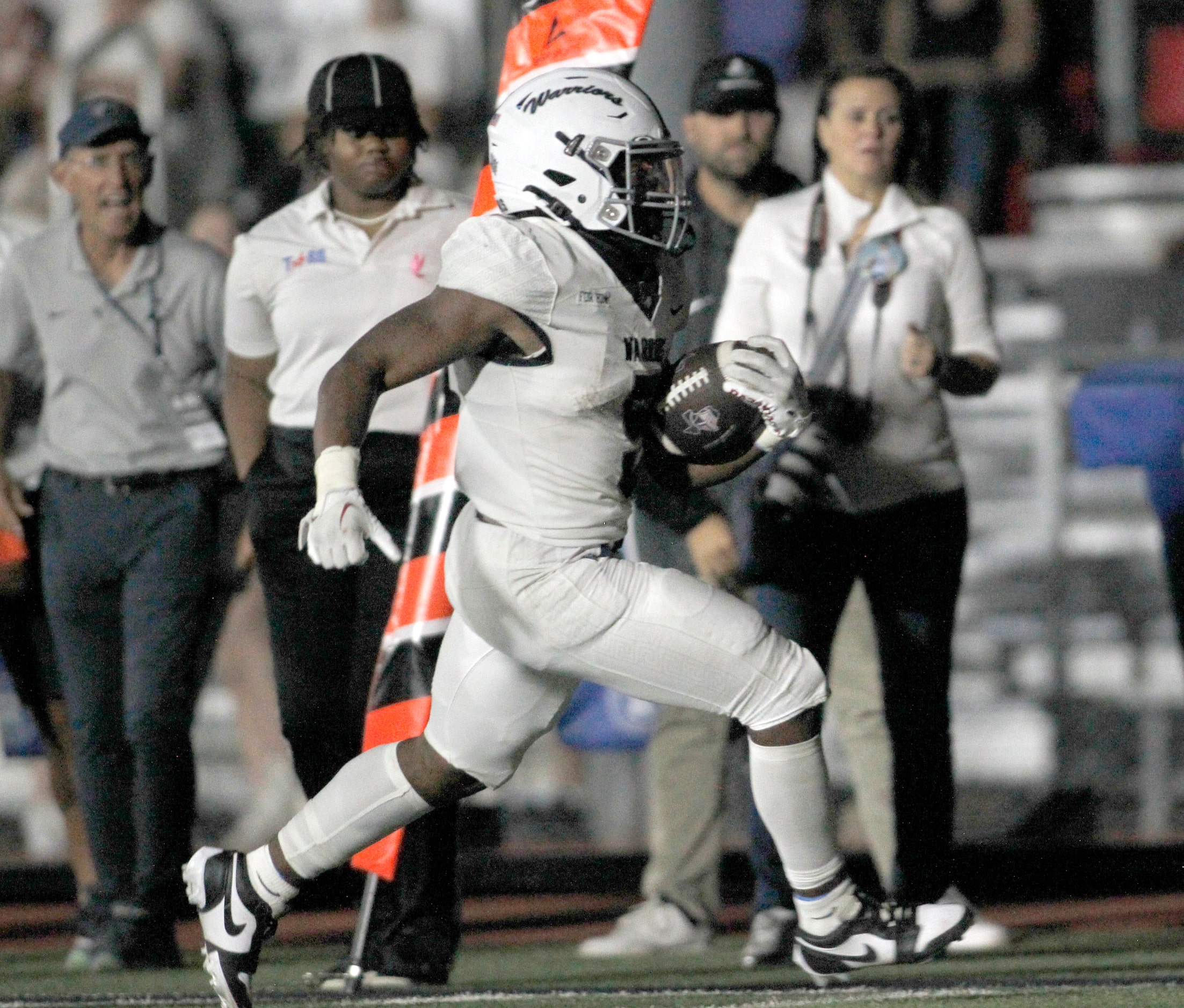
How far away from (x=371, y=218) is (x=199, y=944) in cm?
215

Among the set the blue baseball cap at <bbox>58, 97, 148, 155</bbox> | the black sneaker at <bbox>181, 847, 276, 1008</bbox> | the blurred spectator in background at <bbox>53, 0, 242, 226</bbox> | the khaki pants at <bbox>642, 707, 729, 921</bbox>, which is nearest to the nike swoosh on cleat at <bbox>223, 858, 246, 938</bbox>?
the black sneaker at <bbox>181, 847, 276, 1008</bbox>

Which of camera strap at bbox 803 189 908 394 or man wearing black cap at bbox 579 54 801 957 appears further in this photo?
man wearing black cap at bbox 579 54 801 957

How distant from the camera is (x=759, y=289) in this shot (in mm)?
5504

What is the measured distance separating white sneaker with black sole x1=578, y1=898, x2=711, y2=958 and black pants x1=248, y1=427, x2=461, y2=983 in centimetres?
64

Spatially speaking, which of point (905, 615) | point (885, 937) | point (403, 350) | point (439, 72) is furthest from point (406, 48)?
point (885, 937)

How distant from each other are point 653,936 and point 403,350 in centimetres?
226

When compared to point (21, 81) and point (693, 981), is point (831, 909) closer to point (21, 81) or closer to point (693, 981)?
point (693, 981)

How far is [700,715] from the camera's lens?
5.92 m

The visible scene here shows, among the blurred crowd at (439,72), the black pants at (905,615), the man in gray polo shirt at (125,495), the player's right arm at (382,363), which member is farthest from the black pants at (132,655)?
the blurred crowd at (439,72)

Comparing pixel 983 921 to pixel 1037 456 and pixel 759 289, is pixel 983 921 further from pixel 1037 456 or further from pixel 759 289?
pixel 1037 456

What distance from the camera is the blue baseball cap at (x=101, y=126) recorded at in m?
5.95

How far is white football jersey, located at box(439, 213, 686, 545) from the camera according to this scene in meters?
4.15

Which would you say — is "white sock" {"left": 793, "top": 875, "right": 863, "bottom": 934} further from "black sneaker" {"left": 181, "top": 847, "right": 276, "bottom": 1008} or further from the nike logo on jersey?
the nike logo on jersey

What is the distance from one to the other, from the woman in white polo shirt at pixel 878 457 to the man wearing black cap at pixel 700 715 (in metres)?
0.39
